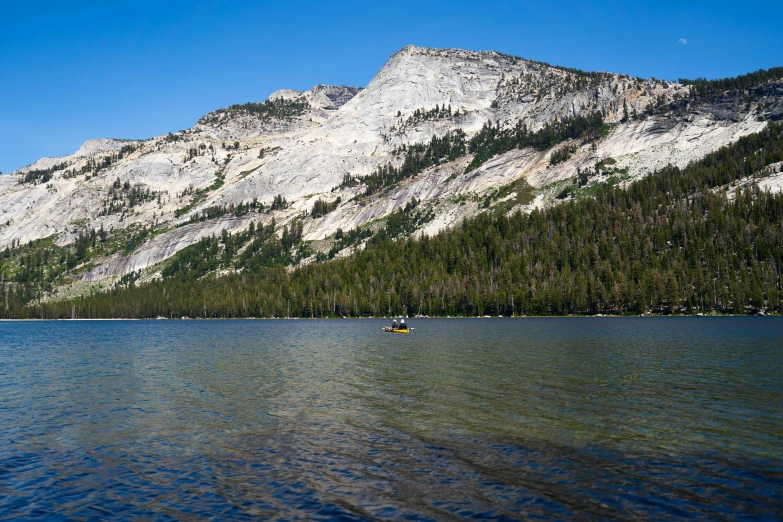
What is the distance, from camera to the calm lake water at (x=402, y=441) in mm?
19016

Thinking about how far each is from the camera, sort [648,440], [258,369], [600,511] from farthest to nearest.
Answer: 1. [258,369]
2. [648,440]
3. [600,511]

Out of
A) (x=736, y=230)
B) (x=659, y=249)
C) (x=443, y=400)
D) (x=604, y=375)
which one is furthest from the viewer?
(x=659, y=249)

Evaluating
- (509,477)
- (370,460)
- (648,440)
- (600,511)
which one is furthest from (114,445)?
(648,440)

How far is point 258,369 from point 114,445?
28546 millimetres

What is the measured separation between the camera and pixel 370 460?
78.9 ft

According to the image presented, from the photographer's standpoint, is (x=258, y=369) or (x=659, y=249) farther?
(x=659, y=249)

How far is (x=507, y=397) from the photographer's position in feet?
123

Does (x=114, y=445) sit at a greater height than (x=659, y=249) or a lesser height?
lesser

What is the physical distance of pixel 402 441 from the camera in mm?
27188

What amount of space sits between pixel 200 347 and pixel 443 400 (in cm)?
5839

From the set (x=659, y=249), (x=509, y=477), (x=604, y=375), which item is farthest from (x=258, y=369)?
(x=659, y=249)

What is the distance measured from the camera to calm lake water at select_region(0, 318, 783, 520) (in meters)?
19.0

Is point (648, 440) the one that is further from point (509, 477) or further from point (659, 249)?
point (659, 249)

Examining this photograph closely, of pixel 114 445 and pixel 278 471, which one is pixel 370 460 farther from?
pixel 114 445
